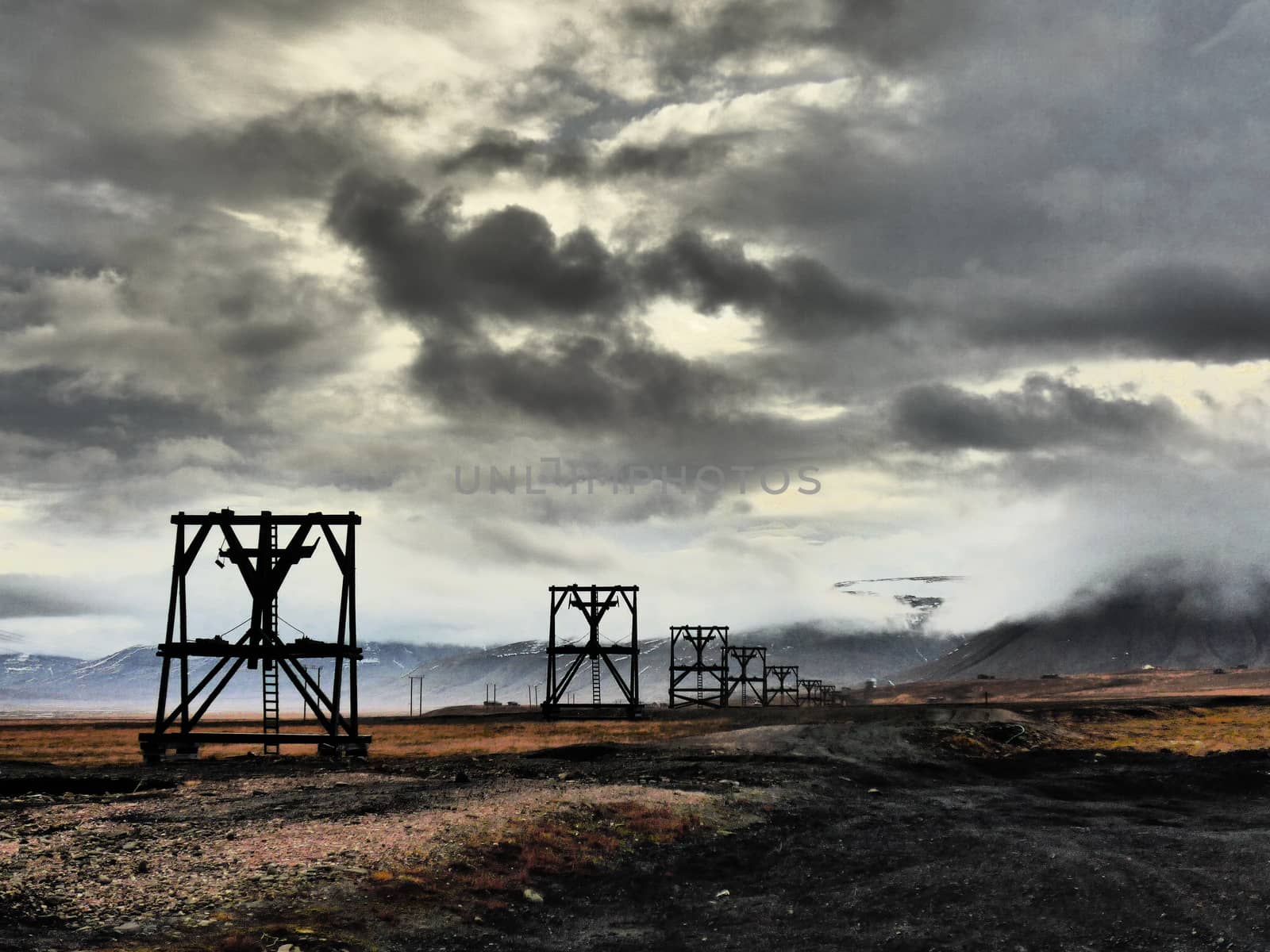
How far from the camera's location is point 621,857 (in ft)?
69.8

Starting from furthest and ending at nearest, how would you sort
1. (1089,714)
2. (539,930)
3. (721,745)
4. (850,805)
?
(1089,714)
(721,745)
(850,805)
(539,930)

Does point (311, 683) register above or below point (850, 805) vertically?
above

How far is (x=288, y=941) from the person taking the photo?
1430 cm

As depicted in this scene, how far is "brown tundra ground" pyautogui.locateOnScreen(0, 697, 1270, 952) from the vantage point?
1600 centimetres

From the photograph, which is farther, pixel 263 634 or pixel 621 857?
pixel 263 634

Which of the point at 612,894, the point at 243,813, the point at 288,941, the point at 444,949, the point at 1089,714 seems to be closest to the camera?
the point at 288,941

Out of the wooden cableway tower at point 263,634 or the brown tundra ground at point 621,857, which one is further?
the wooden cableway tower at point 263,634

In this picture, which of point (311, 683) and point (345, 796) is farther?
point (311, 683)

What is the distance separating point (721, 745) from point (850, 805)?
12288 mm

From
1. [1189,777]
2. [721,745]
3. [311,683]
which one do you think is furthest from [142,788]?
[1189,777]

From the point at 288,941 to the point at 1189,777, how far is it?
29.2 meters

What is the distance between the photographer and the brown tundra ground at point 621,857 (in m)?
16.0

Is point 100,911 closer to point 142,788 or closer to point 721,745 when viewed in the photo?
point 142,788

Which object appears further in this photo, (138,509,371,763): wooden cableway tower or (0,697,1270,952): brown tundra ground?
(138,509,371,763): wooden cableway tower
